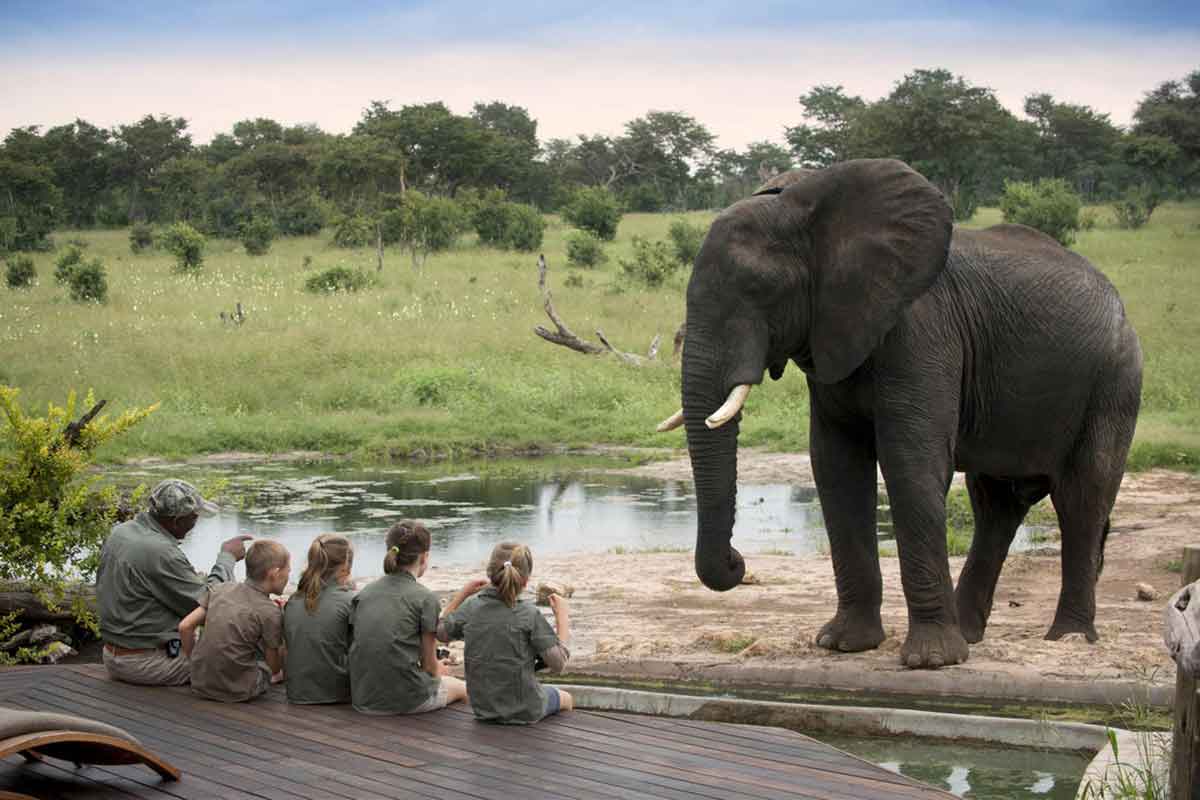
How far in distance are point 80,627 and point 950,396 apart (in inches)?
→ 233

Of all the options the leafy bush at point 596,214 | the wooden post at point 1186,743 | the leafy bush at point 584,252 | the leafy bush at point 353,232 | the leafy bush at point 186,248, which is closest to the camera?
the wooden post at point 1186,743

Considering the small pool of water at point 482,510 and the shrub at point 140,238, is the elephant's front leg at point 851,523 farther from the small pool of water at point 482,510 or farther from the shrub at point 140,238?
the shrub at point 140,238

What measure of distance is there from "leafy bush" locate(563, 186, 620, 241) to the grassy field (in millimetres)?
10575

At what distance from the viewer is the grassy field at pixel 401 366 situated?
2409cm

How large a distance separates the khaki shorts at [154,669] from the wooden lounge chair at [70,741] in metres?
1.36

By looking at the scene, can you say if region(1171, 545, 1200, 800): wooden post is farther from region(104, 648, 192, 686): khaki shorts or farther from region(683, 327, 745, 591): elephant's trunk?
region(104, 648, 192, 686): khaki shorts

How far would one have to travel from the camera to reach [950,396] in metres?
9.35

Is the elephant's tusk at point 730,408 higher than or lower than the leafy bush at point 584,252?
lower

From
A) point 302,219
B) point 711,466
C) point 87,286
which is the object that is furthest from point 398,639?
point 302,219

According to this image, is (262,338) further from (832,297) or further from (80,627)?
(832,297)

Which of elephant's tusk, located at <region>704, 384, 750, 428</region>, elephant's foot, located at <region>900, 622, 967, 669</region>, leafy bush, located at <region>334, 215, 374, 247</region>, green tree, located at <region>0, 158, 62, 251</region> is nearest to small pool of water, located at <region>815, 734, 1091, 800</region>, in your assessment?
elephant's foot, located at <region>900, 622, 967, 669</region>

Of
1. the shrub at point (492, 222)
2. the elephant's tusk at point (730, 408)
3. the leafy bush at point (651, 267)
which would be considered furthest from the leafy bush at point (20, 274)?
the elephant's tusk at point (730, 408)

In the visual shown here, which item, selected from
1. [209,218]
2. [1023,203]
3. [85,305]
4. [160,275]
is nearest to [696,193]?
[209,218]

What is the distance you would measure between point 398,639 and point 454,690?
1.39 ft
